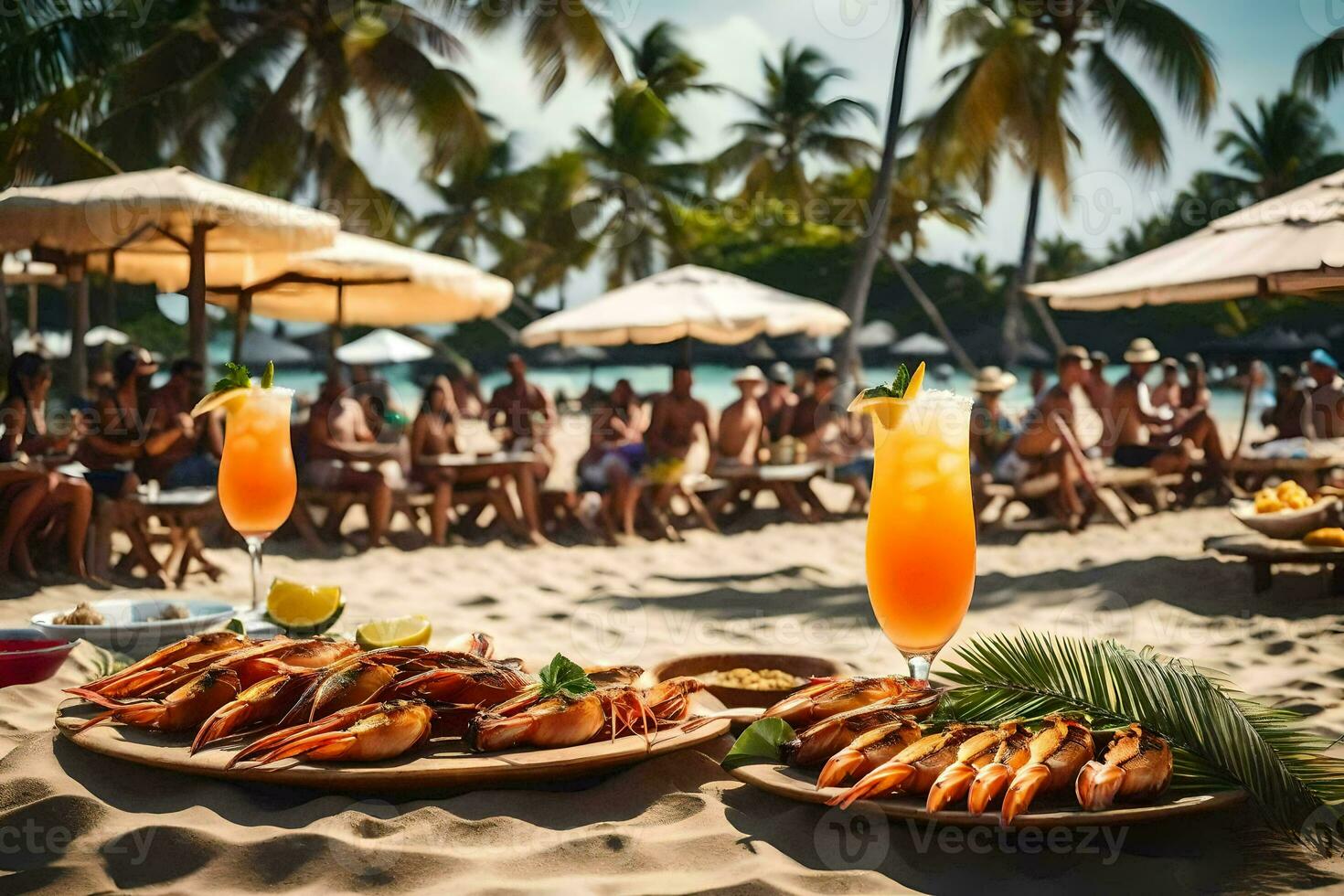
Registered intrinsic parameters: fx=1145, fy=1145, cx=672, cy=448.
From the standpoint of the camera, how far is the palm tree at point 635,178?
84.6ft

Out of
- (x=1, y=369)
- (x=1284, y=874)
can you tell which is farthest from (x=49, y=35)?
(x=1284, y=874)

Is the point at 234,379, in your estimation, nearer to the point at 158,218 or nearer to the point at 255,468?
the point at 255,468

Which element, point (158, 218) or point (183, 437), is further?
point (183, 437)

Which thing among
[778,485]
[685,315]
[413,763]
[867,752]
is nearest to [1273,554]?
[867,752]

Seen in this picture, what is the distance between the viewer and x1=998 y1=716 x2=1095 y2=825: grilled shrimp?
1.47 meters

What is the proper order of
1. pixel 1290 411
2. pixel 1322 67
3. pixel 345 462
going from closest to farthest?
1. pixel 345 462
2. pixel 1290 411
3. pixel 1322 67

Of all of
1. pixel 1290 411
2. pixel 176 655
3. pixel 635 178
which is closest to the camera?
pixel 176 655

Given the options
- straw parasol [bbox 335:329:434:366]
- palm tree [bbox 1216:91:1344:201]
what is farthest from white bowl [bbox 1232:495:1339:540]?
palm tree [bbox 1216:91:1344:201]

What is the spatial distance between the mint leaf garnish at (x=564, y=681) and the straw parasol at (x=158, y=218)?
502cm

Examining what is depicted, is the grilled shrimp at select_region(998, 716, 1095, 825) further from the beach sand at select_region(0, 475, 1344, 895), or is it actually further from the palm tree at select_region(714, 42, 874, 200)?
the palm tree at select_region(714, 42, 874, 200)

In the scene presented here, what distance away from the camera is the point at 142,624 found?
2379mm

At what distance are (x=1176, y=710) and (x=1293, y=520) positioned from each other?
4275 mm

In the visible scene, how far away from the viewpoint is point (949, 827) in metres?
1.64

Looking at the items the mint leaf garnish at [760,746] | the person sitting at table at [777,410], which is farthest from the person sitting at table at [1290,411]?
the mint leaf garnish at [760,746]
